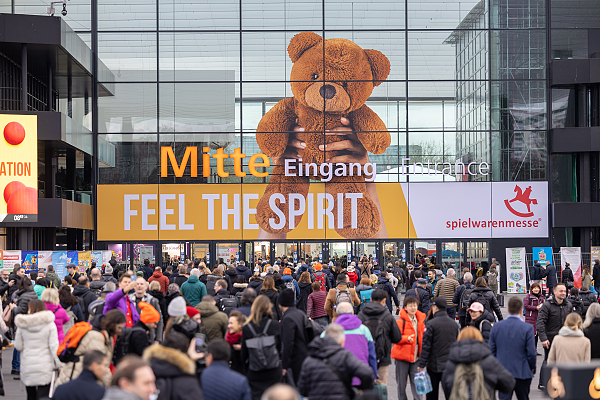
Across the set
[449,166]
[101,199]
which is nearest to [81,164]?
[101,199]

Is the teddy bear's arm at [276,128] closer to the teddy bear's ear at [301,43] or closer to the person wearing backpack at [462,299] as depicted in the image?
the teddy bear's ear at [301,43]

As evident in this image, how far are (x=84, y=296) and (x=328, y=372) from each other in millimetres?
7924

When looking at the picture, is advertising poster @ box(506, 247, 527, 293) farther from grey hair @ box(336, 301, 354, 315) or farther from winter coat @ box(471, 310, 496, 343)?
grey hair @ box(336, 301, 354, 315)

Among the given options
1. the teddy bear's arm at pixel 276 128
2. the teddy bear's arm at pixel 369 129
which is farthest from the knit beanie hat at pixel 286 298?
the teddy bear's arm at pixel 369 129

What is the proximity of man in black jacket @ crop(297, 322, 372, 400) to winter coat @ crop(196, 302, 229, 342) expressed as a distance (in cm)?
311

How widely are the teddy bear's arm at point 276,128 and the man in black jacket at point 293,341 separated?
2359 centimetres

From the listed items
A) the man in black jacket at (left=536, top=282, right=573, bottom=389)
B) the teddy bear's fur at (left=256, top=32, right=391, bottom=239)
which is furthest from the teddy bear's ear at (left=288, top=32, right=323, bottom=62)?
the man in black jacket at (left=536, top=282, right=573, bottom=389)

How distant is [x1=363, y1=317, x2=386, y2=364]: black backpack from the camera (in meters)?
9.60

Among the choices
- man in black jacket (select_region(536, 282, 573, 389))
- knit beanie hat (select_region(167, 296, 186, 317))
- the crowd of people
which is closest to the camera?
the crowd of people

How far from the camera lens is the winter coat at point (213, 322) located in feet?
31.2

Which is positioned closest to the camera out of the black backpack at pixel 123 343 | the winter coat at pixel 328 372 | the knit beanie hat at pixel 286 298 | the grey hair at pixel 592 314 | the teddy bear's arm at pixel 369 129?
the winter coat at pixel 328 372

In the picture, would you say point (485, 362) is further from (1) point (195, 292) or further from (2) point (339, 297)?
(1) point (195, 292)

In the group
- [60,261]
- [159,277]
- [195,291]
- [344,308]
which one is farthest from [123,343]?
[60,261]

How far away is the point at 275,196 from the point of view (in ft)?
105
